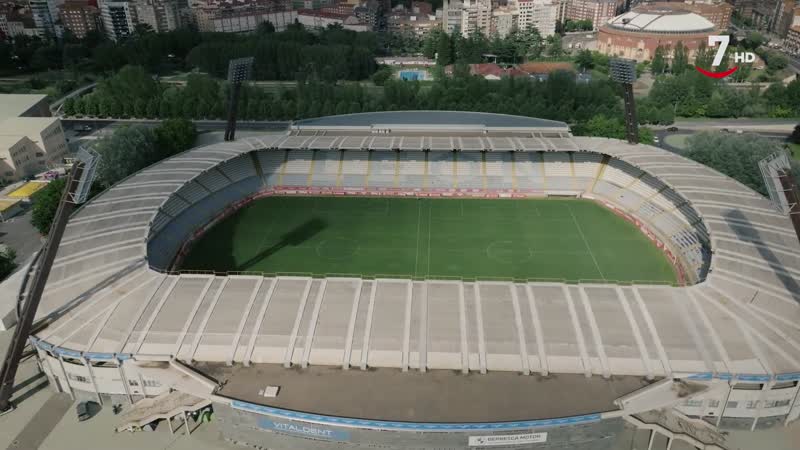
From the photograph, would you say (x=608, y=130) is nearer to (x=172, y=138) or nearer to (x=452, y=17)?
(x=172, y=138)

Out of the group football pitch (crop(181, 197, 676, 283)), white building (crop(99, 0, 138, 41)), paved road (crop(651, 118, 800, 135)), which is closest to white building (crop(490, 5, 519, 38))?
paved road (crop(651, 118, 800, 135))

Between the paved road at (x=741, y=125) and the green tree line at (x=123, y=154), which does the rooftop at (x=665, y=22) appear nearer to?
the paved road at (x=741, y=125)

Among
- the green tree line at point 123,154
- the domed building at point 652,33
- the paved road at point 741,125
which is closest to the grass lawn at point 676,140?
the paved road at point 741,125

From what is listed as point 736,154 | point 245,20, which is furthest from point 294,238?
point 245,20

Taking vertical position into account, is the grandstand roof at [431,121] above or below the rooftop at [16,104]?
below

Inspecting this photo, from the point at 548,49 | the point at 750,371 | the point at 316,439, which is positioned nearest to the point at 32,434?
the point at 316,439

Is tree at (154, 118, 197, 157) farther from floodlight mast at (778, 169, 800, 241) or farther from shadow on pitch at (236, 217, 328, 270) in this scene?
floodlight mast at (778, 169, 800, 241)
